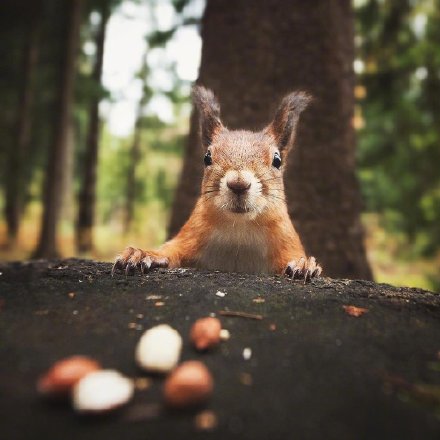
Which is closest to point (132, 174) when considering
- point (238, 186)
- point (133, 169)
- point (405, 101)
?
point (133, 169)

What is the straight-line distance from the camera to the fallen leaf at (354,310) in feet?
7.26

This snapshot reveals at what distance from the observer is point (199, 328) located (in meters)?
1.84

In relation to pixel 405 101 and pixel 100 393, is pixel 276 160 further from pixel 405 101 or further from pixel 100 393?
pixel 405 101

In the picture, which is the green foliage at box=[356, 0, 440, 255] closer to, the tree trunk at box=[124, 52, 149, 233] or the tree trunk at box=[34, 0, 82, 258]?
the tree trunk at box=[34, 0, 82, 258]

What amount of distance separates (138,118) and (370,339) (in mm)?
14062

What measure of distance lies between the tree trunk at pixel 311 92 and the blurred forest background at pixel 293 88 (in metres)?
0.01

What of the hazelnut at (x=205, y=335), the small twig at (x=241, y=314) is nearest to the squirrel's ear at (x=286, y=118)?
the small twig at (x=241, y=314)

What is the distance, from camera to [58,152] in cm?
825

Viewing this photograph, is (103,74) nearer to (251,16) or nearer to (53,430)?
(251,16)

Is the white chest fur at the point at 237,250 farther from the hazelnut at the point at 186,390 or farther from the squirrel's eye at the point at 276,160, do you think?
the hazelnut at the point at 186,390

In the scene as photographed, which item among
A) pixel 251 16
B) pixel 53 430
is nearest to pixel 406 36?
pixel 251 16

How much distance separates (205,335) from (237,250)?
1.43m

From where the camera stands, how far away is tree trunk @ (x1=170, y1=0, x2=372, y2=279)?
4.67 m

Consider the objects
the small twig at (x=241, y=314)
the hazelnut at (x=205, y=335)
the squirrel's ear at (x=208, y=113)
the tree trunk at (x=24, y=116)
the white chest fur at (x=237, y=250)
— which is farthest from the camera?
the tree trunk at (x=24, y=116)
